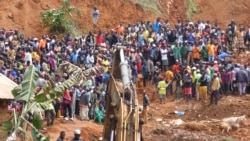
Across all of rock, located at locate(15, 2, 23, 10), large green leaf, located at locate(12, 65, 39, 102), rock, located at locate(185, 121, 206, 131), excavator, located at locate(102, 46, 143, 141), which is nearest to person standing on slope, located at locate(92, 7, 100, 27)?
rock, located at locate(15, 2, 23, 10)

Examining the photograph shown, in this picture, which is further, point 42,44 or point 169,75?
point 42,44

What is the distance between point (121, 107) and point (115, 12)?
1897 cm

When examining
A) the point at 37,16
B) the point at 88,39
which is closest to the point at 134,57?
the point at 88,39

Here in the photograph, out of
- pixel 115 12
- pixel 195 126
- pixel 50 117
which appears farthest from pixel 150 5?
pixel 50 117

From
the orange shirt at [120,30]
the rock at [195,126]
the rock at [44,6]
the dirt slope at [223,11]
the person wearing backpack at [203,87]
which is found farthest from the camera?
the dirt slope at [223,11]

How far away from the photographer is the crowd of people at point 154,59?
22438 millimetres

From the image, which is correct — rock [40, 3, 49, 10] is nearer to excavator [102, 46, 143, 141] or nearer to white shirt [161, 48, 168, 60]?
white shirt [161, 48, 168, 60]

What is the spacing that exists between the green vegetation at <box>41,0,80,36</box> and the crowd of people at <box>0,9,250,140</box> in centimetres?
228

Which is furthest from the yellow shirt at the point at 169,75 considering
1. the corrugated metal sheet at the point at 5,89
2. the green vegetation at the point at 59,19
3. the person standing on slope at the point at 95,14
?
the corrugated metal sheet at the point at 5,89

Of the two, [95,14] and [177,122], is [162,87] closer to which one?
[177,122]

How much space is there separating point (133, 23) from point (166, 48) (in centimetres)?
619

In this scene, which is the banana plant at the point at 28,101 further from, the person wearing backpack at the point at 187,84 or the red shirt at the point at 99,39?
the red shirt at the point at 99,39

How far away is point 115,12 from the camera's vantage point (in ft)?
105

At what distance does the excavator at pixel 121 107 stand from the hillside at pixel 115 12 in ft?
49.5
